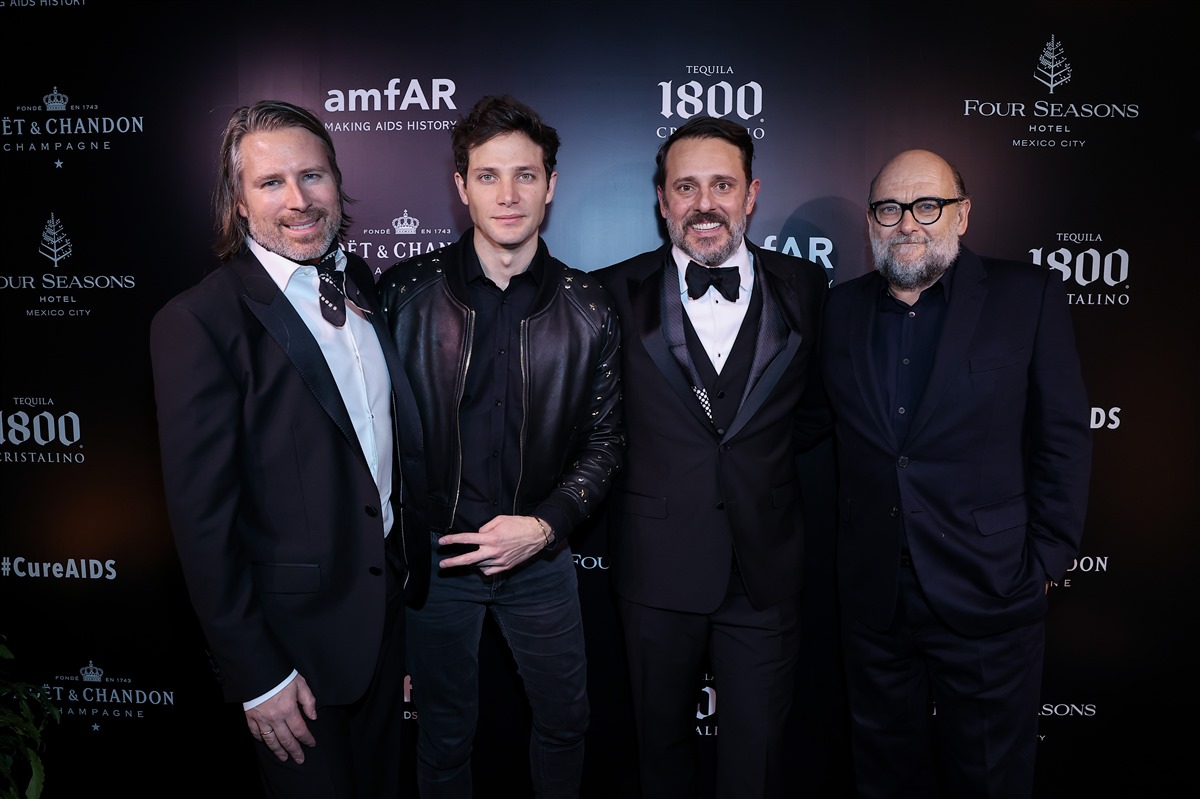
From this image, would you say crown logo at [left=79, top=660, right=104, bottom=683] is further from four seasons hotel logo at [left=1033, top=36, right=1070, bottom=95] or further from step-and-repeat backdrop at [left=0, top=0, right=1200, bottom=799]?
four seasons hotel logo at [left=1033, top=36, right=1070, bottom=95]

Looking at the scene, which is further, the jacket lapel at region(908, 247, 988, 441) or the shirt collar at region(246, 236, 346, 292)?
the jacket lapel at region(908, 247, 988, 441)

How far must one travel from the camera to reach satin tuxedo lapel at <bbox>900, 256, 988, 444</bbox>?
85.9 inches

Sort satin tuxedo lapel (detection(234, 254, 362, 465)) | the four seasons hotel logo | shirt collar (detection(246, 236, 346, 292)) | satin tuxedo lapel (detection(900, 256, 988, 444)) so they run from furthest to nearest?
the four seasons hotel logo, satin tuxedo lapel (detection(900, 256, 988, 444)), shirt collar (detection(246, 236, 346, 292)), satin tuxedo lapel (detection(234, 254, 362, 465))

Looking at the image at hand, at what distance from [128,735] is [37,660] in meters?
0.53

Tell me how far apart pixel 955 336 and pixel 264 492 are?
1.95 meters

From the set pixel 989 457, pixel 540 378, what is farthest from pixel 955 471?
pixel 540 378

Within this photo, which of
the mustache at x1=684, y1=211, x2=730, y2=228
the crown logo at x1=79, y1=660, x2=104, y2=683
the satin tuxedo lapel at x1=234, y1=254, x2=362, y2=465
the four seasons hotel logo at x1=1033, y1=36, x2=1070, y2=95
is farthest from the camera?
the crown logo at x1=79, y1=660, x2=104, y2=683

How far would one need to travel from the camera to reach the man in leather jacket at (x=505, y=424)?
7.32ft

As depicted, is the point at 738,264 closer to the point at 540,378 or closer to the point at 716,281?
the point at 716,281

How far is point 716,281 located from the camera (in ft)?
7.72

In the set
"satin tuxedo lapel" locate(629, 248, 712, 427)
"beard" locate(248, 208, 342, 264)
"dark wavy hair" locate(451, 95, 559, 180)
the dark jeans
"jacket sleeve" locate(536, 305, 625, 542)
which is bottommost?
the dark jeans

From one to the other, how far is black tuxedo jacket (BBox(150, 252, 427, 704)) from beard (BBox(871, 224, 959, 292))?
166 centimetres

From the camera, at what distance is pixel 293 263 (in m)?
1.88

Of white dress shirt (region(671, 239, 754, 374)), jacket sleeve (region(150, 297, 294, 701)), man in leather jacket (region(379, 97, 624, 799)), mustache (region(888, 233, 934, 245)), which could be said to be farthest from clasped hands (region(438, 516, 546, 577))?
mustache (region(888, 233, 934, 245))
